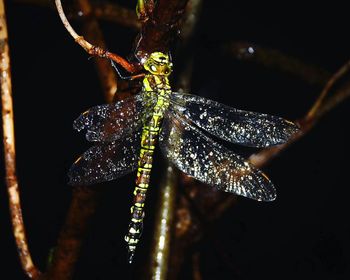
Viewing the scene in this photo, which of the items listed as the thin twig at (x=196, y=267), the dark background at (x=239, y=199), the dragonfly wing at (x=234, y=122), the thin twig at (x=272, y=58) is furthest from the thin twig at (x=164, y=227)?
the thin twig at (x=272, y=58)

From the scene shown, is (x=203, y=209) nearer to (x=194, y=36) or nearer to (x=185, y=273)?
(x=185, y=273)

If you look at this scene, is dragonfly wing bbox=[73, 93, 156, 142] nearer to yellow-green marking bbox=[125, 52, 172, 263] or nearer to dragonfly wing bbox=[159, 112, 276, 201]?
→ yellow-green marking bbox=[125, 52, 172, 263]

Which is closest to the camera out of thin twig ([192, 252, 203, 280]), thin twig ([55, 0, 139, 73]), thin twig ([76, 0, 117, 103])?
thin twig ([55, 0, 139, 73])

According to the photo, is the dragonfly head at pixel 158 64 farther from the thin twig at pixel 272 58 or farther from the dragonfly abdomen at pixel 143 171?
the thin twig at pixel 272 58

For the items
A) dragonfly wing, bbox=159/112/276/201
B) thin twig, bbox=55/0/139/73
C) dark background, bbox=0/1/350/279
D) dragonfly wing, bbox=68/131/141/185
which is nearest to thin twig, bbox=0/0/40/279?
dragonfly wing, bbox=68/131/141/185

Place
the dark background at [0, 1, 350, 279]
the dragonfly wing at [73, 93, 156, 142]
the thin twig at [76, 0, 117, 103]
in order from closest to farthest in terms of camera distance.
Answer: the dragonfly wing at [73, 93, 156, 142], the thin twig at [76, 0, 117, 103], the dark background at [0, 1, 350, 279]

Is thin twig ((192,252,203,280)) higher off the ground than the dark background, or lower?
lower

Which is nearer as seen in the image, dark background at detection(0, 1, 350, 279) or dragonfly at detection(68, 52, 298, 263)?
dragonfly at detection(68, 52, 298, 263)
